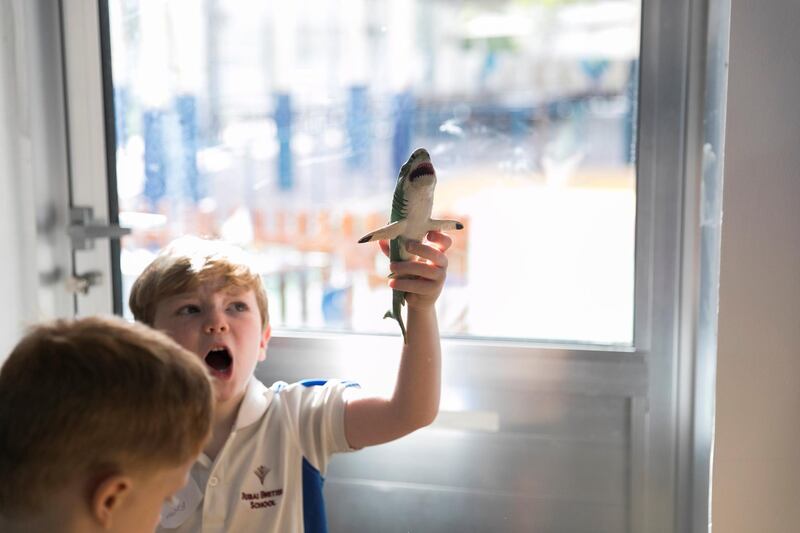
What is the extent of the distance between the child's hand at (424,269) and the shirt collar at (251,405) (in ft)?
0.90

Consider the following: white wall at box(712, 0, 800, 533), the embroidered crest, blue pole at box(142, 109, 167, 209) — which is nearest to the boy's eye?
the embroidered crest

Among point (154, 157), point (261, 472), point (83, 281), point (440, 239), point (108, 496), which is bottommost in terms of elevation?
point (261, 472)

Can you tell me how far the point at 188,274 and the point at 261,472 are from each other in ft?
0.93

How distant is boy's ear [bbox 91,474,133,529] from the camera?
2.61 feet

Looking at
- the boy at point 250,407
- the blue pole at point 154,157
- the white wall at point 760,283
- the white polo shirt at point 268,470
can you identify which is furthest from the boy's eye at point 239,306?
the white wall at point 760,283

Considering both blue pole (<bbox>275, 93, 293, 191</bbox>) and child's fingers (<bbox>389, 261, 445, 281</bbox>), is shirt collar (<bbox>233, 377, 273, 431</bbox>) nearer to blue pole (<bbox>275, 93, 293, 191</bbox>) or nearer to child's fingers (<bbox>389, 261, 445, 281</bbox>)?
child's fingers (<bbox>389, 261, 445, 281</bbox>)

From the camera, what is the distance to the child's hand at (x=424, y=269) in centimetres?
105

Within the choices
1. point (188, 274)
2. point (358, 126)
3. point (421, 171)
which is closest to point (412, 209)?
point (421, 171)

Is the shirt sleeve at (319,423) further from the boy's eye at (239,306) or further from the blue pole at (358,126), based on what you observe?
the blue pole at (358,126)

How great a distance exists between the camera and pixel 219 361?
117 cm

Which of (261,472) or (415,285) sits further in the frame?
(261,472)

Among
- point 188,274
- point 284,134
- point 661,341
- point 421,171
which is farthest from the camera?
point 284,134

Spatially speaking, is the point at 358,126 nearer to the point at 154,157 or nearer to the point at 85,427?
the point at 154,157

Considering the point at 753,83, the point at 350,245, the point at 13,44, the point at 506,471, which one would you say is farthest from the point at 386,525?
the point at 13,44
